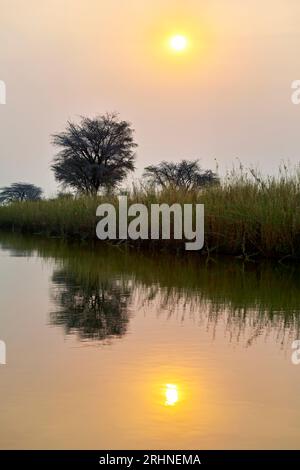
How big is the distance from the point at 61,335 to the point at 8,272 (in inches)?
142

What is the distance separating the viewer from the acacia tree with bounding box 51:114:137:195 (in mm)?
33781

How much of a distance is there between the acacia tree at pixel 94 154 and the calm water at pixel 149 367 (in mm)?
28215

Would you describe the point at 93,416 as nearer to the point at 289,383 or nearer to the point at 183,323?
the point at 289,383

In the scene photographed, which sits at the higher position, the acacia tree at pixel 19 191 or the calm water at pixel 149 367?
the acacia tree at pixel 19 191

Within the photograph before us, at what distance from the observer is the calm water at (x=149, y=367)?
209 centimetres

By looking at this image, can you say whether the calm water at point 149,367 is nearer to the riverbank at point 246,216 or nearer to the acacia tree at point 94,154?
the riverbank at point 246,216

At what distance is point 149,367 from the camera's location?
2.86 m

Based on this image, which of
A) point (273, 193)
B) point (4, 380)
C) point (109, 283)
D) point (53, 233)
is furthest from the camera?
point (53, 233)

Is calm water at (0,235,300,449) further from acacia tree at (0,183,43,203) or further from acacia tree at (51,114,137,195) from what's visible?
acacia tree at (0,183,43,203)

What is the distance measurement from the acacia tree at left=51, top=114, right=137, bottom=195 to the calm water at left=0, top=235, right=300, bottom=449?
28.2 metres

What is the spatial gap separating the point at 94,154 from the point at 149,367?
32465 millimetres

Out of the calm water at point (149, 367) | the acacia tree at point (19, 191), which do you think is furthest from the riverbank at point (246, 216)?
the acacia tree at point (19, 191)
